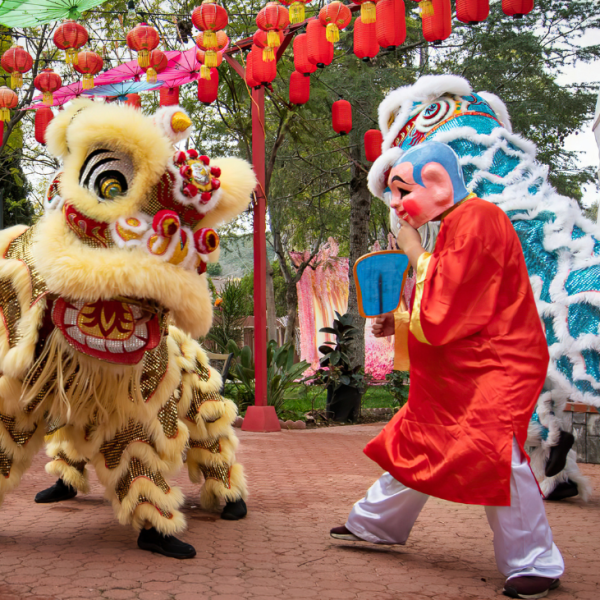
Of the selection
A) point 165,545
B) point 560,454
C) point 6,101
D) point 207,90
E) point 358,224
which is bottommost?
point 165,545

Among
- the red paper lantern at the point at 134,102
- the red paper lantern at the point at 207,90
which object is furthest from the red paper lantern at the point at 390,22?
the red paper lantern at the point at 207,90

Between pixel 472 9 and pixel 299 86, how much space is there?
2.41 metres

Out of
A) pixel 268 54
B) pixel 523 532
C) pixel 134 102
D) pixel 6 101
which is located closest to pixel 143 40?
pixel 268 54

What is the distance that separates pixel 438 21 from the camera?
5727mm

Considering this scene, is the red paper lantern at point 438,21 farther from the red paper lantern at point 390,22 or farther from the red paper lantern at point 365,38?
the red paper lantern at point 365,38

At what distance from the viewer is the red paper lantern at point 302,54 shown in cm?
686

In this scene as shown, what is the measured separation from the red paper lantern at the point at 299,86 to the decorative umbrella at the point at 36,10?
222 centimetres

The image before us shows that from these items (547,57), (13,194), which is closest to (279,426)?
(547,57)

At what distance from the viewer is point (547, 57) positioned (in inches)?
422

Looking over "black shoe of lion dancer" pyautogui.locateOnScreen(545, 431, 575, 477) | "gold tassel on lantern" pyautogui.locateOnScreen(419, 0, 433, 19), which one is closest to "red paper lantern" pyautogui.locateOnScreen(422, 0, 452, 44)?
"gold tassel on lantern" pyautogui.locateOnScreen(419, 0, 433, 19)

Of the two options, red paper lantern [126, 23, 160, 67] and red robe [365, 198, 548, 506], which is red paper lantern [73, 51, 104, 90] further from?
red robe [365, 198, 548, 506]

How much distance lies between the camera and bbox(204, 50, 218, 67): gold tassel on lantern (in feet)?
20.6

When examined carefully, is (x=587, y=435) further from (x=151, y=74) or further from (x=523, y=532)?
(x=151, y=74)

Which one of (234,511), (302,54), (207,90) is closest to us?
(234,511)
